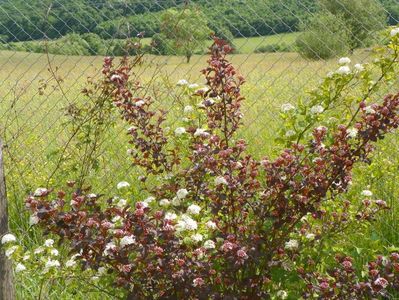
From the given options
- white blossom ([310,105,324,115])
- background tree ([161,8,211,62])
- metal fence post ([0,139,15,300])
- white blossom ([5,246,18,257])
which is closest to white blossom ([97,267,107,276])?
white blossom ([5,246,18,257])

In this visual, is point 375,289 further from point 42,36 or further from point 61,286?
point 42,36

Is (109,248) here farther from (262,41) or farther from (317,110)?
(262,41)

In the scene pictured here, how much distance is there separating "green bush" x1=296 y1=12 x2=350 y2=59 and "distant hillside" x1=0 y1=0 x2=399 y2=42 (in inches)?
4.2

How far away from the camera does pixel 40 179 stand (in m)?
5.80

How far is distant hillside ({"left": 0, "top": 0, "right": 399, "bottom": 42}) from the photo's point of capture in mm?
4898

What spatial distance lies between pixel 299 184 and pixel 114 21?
284cm

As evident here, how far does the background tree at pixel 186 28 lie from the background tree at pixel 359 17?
2.86 ft

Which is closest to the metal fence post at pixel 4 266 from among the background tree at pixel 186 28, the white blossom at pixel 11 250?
the white blossom at pixel 11 250

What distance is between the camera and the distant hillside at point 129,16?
4.90 metres

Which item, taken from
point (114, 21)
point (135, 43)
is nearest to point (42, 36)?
point (114, 21)

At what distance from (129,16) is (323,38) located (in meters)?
1.47

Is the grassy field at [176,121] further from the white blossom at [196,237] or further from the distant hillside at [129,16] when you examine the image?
the white blossom at [196,237]

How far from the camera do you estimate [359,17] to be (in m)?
4.75

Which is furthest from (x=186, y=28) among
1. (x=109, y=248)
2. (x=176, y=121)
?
(x=109, y=248)
